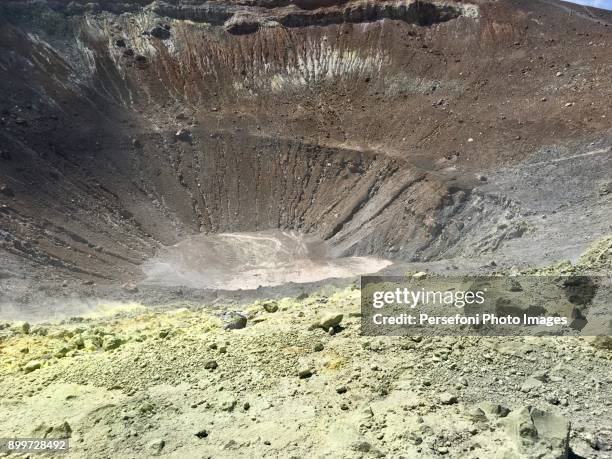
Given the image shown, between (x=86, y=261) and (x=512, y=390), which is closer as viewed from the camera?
(x=512, y=390)

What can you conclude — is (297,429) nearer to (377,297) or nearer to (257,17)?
(377,297)

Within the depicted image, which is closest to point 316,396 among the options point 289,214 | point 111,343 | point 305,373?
point 305,373

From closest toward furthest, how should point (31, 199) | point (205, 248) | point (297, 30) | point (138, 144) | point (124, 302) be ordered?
point (124, 302) → point (31, 199) → point (205, 248) → point (138, 144) → point (297, 30)

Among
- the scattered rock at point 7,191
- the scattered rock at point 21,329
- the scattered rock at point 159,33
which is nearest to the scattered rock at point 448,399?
the scattered rock at point 21,329

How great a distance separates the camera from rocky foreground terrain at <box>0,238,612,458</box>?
7.69m

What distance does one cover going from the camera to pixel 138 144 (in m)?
39.2

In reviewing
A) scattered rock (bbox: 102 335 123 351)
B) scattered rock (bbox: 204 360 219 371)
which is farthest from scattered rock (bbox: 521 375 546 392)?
scattered rock (bbox: 102 335 123 351)

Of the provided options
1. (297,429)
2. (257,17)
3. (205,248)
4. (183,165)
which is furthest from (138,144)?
(297,429)

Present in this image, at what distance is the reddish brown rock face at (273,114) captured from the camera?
33250 millimetres

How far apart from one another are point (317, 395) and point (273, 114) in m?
35.0

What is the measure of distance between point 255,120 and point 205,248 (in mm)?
11726

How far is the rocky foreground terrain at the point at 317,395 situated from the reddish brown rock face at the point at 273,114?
19646 millimetres

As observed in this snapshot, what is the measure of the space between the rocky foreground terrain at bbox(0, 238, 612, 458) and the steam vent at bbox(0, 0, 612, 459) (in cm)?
4

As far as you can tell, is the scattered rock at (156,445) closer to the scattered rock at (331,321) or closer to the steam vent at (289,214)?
the steam vent at (289,214)
